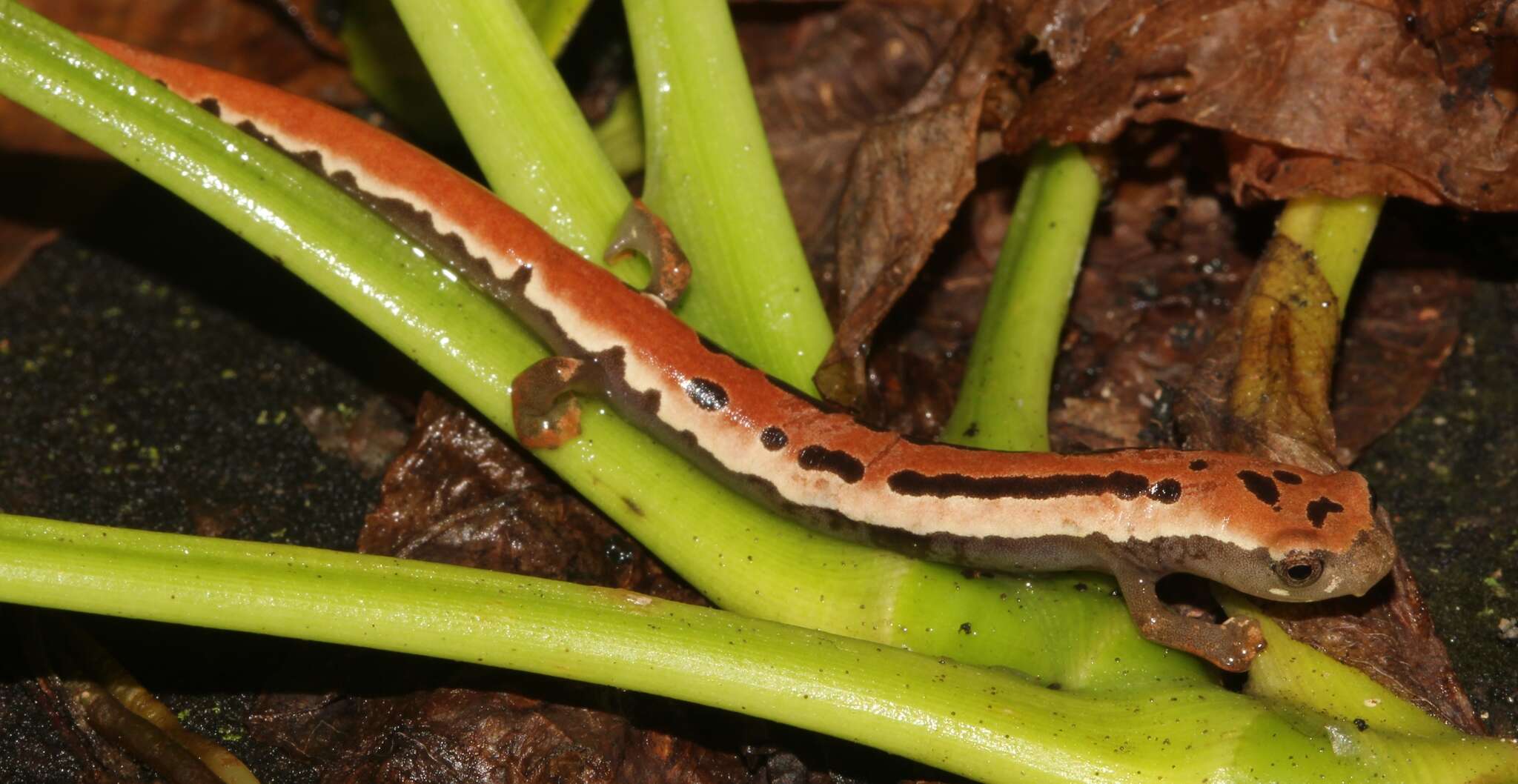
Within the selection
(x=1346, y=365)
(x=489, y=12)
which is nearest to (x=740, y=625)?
(x=489, y=12)

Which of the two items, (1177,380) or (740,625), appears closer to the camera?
(740,625)

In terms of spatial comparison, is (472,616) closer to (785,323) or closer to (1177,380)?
(785,323)

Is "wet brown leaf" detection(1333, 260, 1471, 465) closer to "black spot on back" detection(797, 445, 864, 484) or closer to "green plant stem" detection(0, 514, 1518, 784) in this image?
"green plant stem" detection(0, 514, 1518, 784)

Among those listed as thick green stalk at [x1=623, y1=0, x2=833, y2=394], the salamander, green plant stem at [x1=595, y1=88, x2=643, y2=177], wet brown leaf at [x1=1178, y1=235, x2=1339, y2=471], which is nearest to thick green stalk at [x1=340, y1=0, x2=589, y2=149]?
green plant stem at [x1=595, y1=88, x2=643, y2=177]

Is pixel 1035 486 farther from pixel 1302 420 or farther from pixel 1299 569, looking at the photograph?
pixel 1302 420

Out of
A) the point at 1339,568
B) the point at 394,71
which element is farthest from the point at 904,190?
the point at 394,71
